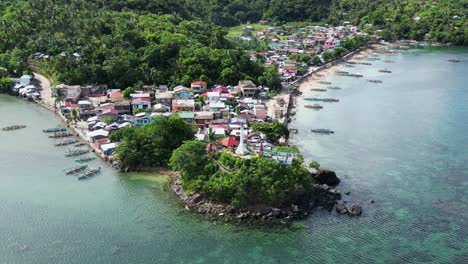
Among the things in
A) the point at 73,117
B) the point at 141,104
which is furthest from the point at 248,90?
the point at 73,117

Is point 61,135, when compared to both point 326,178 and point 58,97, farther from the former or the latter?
point 326,178

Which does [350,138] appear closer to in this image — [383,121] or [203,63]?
[383,121]

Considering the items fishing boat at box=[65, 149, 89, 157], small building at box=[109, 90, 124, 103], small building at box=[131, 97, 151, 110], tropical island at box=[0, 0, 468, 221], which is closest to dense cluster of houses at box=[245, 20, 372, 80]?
tropical island at box=[0, 0, 468, 221]

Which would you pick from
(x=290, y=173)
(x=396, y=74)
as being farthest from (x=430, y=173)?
(x=396, y=74)

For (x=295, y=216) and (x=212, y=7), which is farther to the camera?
(x=212, y=7)

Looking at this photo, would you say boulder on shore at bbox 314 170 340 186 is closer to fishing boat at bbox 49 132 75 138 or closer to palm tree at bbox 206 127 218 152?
palm tree at bbox 206 127 218 152

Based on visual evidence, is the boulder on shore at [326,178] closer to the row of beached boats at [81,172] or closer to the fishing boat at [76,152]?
the row of beached boats at [81,172]
